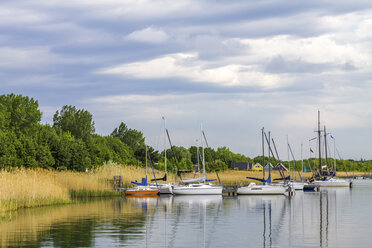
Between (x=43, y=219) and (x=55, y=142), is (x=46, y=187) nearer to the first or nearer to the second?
(x=43, y=219)

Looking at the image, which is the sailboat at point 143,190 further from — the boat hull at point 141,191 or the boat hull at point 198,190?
the boat hull at point 198,190

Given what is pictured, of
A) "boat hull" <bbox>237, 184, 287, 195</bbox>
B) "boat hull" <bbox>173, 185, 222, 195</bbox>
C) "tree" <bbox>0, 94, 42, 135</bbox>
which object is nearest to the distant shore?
"boat hull" <bbox>173, 185, 222, 195</bbox>

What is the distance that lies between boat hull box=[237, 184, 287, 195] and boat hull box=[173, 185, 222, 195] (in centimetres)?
346

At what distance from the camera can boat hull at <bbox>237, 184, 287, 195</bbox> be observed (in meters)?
75.8

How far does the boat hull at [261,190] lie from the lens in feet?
249

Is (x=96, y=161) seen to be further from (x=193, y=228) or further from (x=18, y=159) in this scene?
(x=193, y=228)

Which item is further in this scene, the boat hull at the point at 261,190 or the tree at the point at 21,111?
the tree at the point at 21,111

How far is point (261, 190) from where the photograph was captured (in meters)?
75.8

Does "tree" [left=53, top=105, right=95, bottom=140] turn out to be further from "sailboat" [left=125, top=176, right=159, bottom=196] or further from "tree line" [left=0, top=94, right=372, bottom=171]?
"sailboat" [left=125, top=176, right=159, bottom=196]

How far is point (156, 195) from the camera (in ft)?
242

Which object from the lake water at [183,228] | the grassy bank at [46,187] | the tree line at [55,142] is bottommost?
the lake water at [183,228]

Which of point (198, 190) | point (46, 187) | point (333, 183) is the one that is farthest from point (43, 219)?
point (333, 183)

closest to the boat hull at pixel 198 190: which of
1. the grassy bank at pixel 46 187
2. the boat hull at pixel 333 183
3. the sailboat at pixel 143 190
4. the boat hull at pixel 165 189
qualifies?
the boat hull at pixel 165 189

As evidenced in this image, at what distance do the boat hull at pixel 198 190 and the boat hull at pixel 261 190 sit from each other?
346 cm
